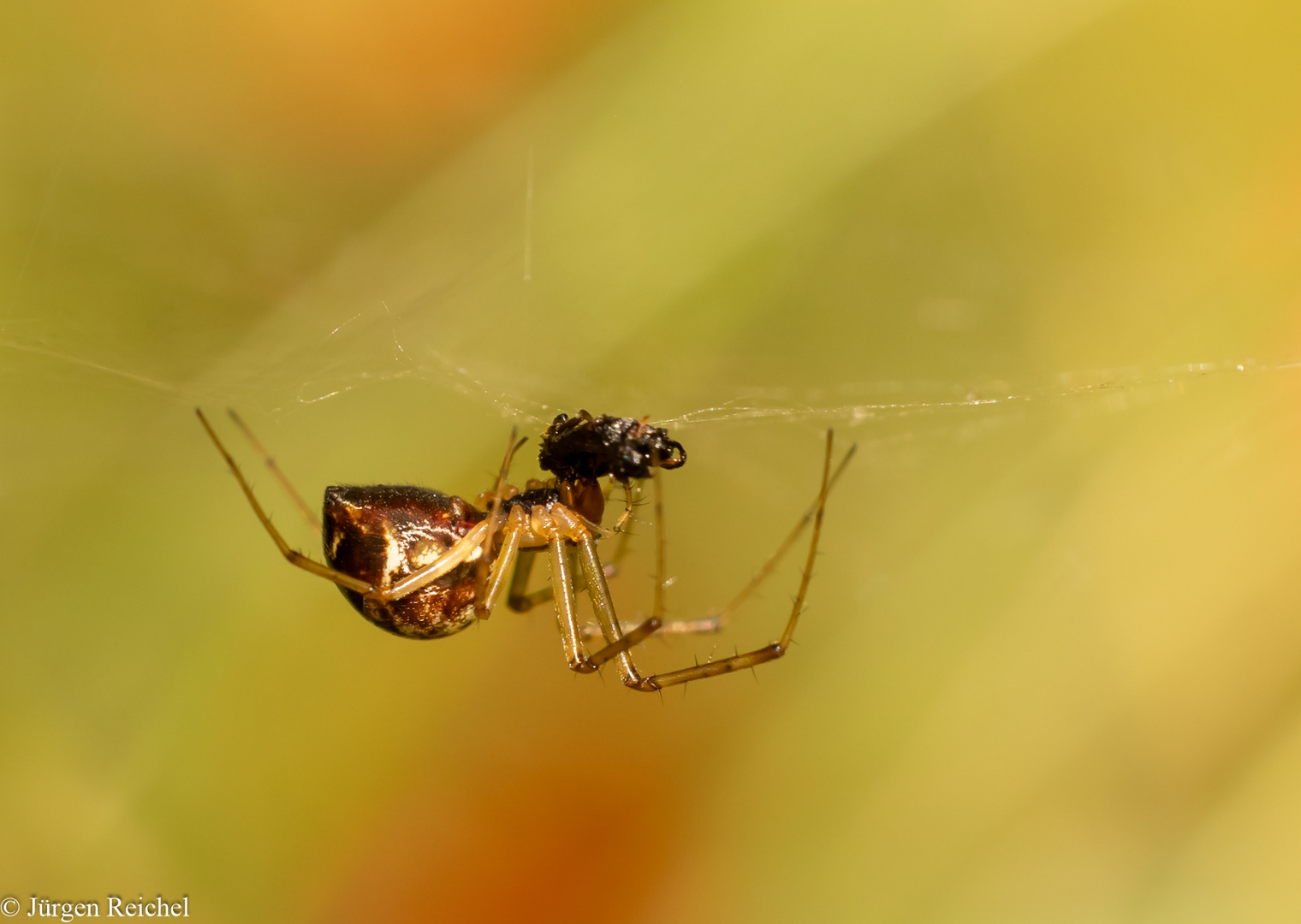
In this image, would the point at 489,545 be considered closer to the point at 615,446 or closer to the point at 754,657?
the point at 615,446

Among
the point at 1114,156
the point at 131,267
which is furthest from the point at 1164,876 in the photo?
the point at 131,267

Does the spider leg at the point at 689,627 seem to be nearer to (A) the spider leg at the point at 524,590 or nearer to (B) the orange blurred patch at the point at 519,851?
(A) the spider leg at the point at 524,590

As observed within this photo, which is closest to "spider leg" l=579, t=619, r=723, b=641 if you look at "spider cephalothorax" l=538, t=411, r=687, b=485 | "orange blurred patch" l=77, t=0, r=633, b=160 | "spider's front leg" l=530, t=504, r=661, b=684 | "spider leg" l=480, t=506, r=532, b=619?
"spider's front leg" l=530, t=504, r=661, b=684

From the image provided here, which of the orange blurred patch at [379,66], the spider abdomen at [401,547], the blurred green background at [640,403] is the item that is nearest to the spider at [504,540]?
the spider abdomen at [401,547]

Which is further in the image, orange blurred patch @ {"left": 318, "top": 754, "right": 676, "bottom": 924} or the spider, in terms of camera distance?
orange blurred patch @ {"left": 318, "top": 754, "right": 676, "bottom": 924}

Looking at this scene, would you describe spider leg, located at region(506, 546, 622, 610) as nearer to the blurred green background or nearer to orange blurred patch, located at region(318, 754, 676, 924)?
the blurred green background

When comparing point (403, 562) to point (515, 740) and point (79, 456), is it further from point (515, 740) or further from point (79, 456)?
point (79, 456)

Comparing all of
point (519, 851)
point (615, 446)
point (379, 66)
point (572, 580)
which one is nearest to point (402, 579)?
point (572, 580)
